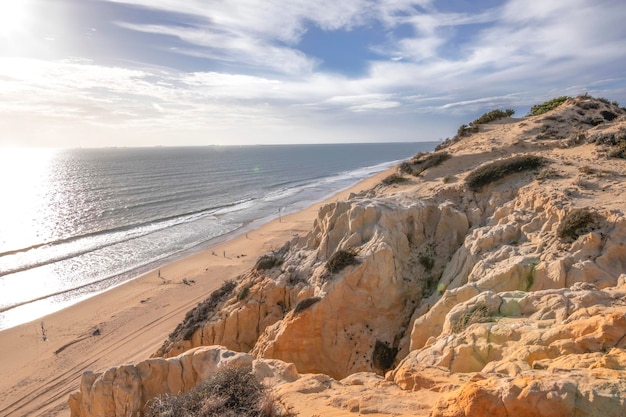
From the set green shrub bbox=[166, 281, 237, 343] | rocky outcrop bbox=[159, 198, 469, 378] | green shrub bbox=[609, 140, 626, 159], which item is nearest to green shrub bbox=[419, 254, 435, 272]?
rocky outcrop bbox=[159, 198, 469, 378]

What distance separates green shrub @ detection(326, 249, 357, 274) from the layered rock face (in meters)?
0.08

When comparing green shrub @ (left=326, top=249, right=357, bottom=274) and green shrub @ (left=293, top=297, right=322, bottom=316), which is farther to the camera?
green shrub @ (left=326, top=249, right=357, bottom=274)

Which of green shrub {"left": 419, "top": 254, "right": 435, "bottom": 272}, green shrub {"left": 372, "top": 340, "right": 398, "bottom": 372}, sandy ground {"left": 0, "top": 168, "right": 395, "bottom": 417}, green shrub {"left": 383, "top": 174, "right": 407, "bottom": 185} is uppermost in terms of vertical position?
green shrub {"left": 383, "top": 174, "right": 407, "bottom": 185}

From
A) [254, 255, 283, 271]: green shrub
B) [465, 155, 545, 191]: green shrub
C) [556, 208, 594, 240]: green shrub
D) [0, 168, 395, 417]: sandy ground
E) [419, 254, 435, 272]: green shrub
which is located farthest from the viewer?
[0, 168, 395, 417]: sandy ground

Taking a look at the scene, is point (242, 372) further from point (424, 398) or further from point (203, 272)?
point (203, 272)

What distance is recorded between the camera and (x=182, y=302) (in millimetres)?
26125

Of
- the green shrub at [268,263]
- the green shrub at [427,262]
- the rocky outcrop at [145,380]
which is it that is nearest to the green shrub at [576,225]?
the green shrub at [427,262]

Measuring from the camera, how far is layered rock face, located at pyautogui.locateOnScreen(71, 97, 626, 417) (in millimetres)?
5465

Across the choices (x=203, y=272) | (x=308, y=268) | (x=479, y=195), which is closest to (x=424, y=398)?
(x=308, y=268)

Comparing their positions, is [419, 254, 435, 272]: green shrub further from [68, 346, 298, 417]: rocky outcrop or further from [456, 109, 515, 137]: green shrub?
[456, 109, 515, 137]: green shrub

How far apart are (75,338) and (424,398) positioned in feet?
78.2

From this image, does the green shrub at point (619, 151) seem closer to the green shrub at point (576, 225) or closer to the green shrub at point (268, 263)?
the green shrub at point (576, 225)

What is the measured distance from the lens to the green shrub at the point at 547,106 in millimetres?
29750

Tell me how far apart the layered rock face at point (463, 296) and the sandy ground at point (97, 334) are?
7.14 m
